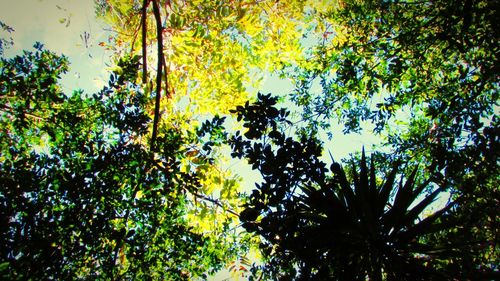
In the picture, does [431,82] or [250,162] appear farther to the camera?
[431,82]

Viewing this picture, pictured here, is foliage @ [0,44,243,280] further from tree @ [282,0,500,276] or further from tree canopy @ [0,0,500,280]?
tree @ [282,0,500,276]

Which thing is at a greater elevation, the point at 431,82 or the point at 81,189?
the point at 431,82

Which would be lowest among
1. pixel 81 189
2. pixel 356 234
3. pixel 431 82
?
pixel 356 234

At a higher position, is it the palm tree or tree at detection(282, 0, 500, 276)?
tree at detection(282, 0, 500, 276)

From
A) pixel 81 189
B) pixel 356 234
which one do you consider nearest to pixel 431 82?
pixel 356 234

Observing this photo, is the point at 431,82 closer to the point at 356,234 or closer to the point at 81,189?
the point at 356,234

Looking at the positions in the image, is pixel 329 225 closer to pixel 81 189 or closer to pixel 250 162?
pixel 250 162

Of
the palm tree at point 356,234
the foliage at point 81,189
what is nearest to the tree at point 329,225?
the palm tree at point 356,234

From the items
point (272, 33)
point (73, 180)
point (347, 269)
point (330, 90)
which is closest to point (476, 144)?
point (347, 269)

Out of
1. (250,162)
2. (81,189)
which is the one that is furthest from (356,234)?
(81,189)

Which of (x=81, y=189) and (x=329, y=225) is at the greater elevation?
(x=81, y=189)

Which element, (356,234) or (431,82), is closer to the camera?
(356,234)

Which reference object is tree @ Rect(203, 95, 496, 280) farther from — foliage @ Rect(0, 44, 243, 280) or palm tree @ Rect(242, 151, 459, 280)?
foliage @ Rect(0, 44, 243, 280)

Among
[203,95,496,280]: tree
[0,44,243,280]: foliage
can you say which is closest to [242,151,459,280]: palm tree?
[203,95,496,280]: tree
